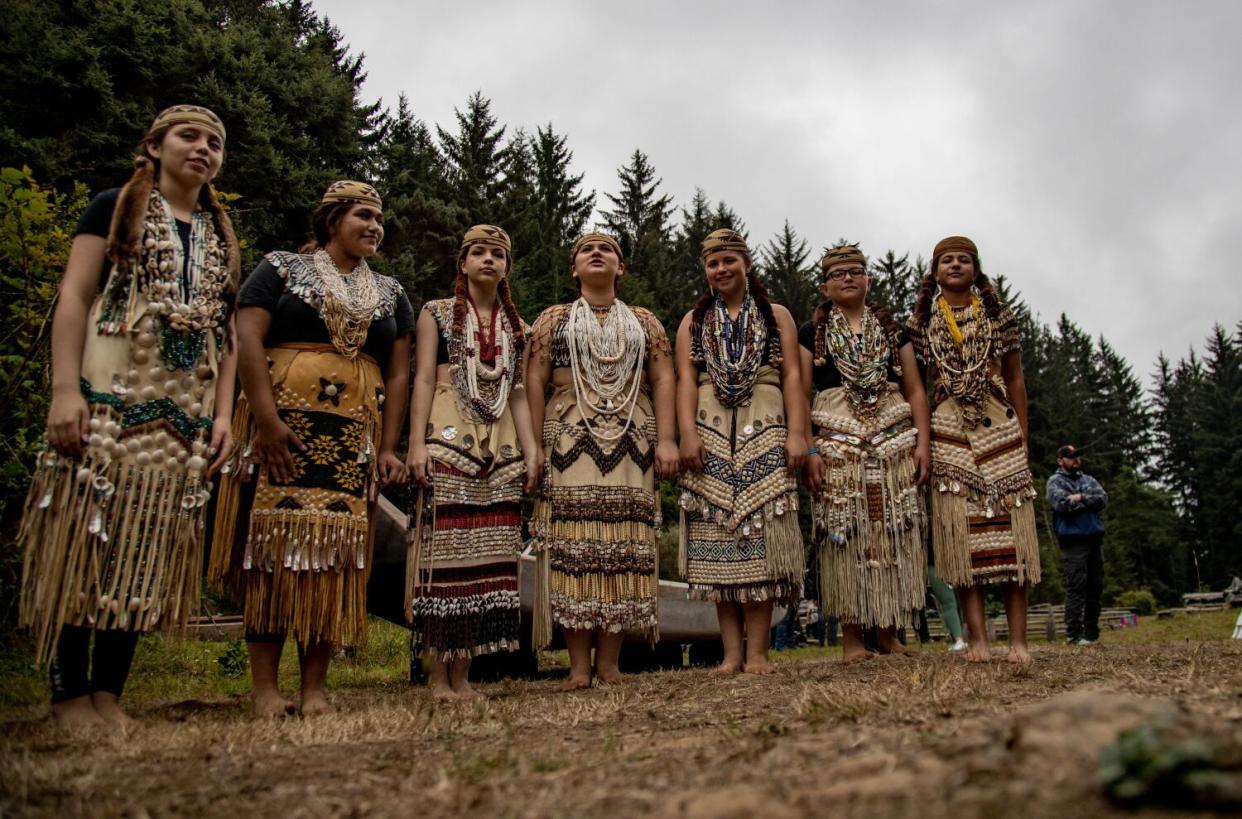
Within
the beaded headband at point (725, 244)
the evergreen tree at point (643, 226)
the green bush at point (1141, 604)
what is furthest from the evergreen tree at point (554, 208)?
the beaded headband at point (725, 244)

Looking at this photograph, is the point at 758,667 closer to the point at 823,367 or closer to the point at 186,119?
the point at 823,367

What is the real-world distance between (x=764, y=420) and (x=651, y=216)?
40.0 metres

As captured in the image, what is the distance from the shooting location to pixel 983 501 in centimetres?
478

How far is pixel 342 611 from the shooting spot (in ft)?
12.2

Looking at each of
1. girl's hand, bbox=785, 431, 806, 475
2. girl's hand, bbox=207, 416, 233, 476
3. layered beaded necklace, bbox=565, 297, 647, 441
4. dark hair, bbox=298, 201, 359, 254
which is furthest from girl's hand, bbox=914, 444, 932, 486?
girl's hand, bbox=207, 416, 233, 476

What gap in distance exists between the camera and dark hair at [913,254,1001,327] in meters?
5.04

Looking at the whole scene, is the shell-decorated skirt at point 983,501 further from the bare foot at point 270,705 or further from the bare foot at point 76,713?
the bare foot at point 76,713

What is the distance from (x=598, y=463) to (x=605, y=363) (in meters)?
0.54

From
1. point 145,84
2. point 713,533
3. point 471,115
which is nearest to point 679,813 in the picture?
point 713,533

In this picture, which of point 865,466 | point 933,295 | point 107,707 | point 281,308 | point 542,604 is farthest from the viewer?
point 933,295

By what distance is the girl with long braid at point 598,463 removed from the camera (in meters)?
4.55

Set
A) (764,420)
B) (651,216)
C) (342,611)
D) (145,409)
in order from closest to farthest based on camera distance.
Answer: (145,409) < (342,611) < (764,420) < (651,216)

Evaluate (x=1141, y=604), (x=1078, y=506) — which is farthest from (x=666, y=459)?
(x=1141, y=604)

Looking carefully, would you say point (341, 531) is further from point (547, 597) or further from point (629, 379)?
point (629, 379)
